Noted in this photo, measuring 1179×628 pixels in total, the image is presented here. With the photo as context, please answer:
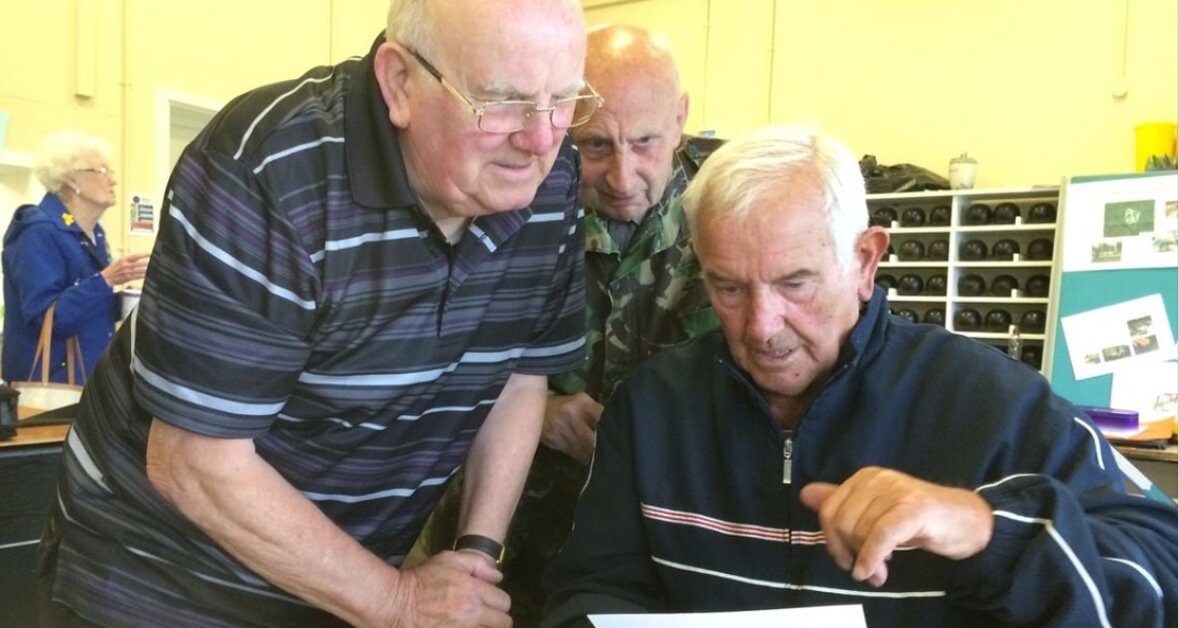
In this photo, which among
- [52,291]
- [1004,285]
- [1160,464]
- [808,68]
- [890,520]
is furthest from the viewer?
[808,68]

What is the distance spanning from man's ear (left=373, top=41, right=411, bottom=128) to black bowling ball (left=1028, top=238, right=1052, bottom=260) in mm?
5384

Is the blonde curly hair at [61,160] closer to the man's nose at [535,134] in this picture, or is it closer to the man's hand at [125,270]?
the man's hand at [125,270]

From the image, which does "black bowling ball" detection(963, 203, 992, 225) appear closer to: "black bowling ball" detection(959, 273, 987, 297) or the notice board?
"black bowling ball" detection(959, 273, 987, 297)

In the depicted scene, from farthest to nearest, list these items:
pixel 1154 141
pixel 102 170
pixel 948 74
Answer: pixel 948 74, pixel 1154 141, pixel 102 170

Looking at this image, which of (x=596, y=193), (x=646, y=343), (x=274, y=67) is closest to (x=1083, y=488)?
(x=646, y=343)

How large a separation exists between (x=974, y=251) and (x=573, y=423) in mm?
4999

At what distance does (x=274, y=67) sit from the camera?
6543 millimetres

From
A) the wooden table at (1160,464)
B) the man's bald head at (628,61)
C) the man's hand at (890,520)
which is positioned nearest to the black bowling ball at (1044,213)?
the wooden table at (1160,464)

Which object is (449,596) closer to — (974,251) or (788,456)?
(788,456)

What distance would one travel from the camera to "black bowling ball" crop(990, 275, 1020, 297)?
5.82 meters

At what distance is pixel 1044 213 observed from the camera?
5703 mm

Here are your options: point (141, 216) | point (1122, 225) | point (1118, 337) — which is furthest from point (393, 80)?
point (141, 216)

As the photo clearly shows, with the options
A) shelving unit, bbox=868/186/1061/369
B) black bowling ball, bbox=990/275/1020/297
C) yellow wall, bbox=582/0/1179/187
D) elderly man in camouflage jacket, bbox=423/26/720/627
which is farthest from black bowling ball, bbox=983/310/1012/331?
elderly man in camouflage jacket, bbox=423/26/720/627

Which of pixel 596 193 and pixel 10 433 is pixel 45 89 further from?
pixel 596 193
